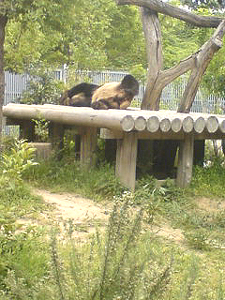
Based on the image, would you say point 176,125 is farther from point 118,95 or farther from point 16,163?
point 16,163

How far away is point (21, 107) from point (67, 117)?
1.80 meters

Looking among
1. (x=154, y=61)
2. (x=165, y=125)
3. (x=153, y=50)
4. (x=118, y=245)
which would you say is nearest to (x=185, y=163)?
(x=165, y=125)

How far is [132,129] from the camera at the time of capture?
24.0ft

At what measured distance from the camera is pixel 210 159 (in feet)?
33.9

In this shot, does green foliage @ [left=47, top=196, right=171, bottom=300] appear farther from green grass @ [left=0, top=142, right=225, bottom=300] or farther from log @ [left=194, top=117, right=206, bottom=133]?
log @ [left=194, top=117, right=206, bottom=133]

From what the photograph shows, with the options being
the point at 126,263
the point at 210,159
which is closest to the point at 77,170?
the point at 210,159

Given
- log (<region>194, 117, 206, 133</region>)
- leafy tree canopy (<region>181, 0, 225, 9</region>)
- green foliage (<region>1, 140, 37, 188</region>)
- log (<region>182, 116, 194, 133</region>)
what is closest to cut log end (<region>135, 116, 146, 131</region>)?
log (<region>182, 116, 194, 133</region>)

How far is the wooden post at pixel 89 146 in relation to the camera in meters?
8.40

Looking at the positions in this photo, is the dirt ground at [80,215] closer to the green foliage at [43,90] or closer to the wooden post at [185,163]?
the wooden post at [185,163]

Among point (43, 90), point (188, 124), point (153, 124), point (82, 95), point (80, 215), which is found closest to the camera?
point (80, 215)

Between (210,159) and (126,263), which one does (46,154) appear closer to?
(210,159)

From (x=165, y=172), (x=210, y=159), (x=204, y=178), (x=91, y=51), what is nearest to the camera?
(x=204, y=178)

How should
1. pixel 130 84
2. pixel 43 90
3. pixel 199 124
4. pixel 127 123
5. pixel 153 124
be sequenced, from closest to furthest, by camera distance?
pixel 127 123
pixel 153 124
pixel 199 124
pixel 130 84
pixel 43 90

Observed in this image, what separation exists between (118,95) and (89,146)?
36.7 inches
